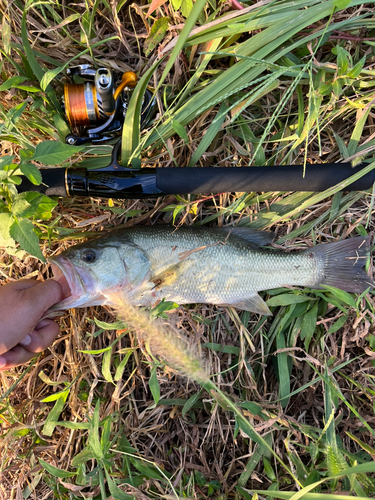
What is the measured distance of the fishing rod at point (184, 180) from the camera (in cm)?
220

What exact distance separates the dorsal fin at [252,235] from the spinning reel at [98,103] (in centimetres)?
105

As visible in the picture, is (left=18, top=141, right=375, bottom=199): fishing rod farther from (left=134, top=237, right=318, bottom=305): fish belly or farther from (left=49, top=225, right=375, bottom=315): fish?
(left=134, top=237, right=318, bottom=305): fish belly

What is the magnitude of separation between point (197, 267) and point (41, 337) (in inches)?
50.2

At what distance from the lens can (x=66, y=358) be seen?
2.77 m

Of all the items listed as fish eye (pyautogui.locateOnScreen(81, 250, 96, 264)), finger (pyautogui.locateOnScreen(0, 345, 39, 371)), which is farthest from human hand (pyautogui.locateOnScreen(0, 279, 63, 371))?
fish eye (pyautogui.locateOnScreen(81, 250, 96, 264))

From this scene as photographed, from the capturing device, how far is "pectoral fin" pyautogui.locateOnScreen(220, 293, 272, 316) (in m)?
2.55

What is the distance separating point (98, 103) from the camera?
7.42ft

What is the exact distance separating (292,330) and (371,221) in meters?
1.05

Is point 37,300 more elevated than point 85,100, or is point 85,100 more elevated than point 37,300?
point 85,100

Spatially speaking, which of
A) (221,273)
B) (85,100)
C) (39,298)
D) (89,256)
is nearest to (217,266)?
(221,273)

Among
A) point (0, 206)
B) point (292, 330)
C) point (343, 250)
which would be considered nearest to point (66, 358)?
point (0, 206)

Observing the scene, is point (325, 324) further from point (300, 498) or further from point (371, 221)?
point (300, 498)

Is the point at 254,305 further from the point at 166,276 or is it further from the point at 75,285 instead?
the point at 75,285

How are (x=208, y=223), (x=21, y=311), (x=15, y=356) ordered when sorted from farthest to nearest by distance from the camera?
1. (x=208, y=223)
2. (x=15, y=356)
3. (x=21, y=311)
